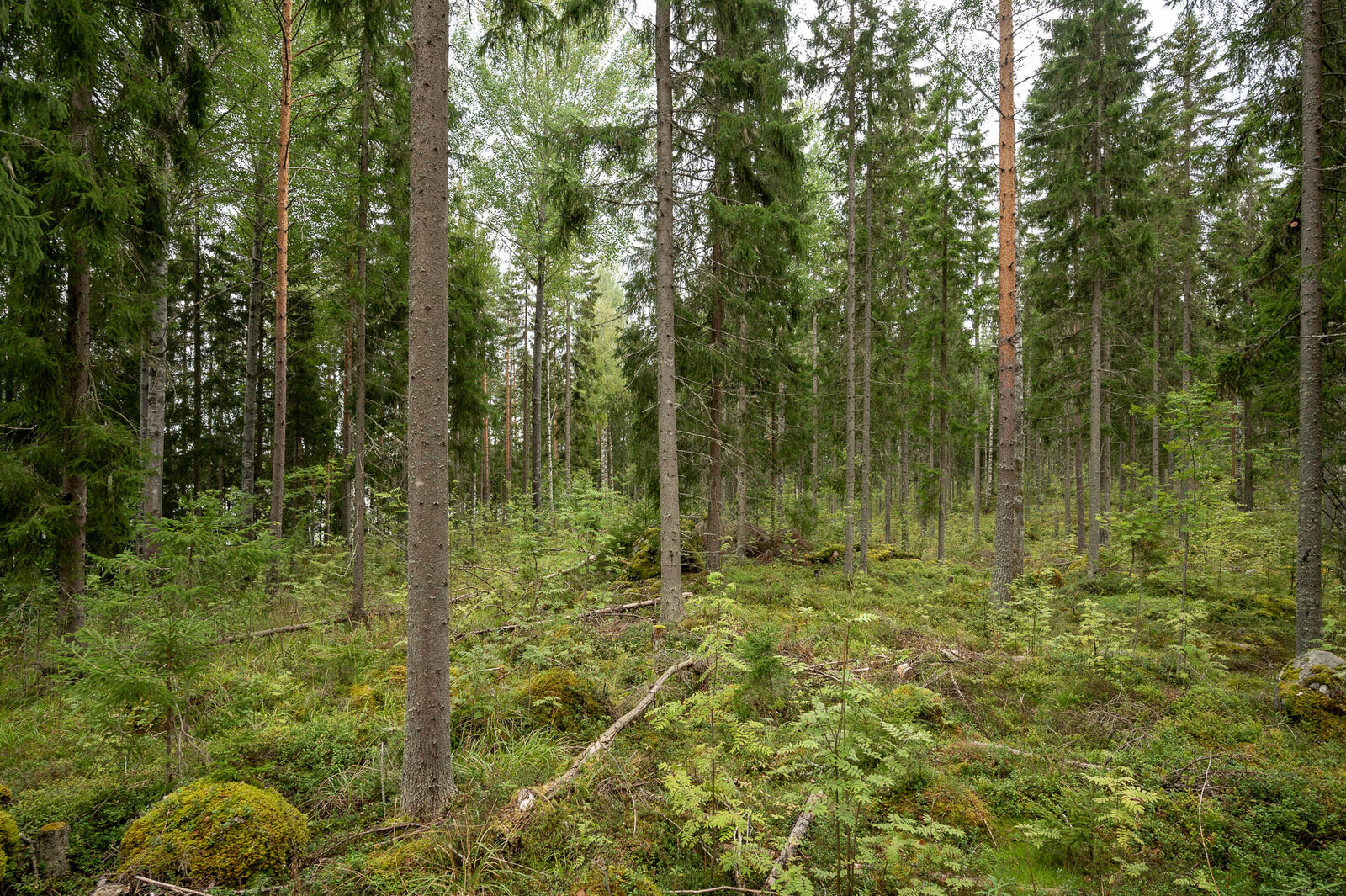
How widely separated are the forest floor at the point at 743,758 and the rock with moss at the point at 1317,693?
0.67ft

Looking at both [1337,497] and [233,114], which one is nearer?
[1337,497]

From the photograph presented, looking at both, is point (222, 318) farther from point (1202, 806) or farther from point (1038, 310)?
point (1038, 310)

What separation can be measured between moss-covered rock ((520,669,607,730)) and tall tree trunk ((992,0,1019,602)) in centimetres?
790

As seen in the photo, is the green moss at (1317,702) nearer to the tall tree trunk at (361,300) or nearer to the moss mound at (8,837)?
the moss mound at (8,837)

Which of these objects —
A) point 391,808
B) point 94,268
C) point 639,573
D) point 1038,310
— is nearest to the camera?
point 391,808

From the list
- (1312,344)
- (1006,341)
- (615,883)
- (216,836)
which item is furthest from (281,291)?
(1312,344)

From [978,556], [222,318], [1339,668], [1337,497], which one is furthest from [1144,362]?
[222,318]

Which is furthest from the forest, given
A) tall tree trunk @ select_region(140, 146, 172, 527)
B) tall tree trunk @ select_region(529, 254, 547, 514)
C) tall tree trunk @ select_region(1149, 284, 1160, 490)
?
tall tree trunk @ select_region(1149, 284, 1160, 490)

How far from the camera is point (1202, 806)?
403 cm

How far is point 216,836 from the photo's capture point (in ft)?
10.9

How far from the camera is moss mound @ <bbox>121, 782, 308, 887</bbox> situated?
3.16 m

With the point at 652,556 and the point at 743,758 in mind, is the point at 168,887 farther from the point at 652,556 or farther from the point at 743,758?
the point at 652,556

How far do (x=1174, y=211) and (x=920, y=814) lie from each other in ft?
78.0

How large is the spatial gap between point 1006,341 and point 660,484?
22.8ft
